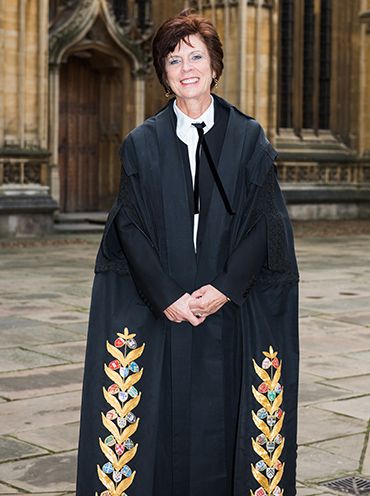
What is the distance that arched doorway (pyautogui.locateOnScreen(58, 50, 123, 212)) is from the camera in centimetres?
1944

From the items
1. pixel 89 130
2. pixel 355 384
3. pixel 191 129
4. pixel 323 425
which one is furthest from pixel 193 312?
pixel 89 130

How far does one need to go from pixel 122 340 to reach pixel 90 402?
226 mm

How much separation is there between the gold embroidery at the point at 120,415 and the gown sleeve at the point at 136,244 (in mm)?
163

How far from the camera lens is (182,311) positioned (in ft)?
11.1

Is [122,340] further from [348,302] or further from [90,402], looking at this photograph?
[348,302]

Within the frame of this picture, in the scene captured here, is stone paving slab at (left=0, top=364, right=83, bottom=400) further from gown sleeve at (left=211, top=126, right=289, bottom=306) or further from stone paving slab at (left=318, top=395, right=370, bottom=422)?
gown sleeve at (left=211, top=126, right=289, bottom=306)

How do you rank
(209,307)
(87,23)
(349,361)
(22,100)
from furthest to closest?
(87,23), (22,100), (349,361), (209,307)

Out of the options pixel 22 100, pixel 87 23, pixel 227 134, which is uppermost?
pixel 87 23

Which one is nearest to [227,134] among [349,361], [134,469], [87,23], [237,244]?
[237,244]

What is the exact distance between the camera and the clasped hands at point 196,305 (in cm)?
338

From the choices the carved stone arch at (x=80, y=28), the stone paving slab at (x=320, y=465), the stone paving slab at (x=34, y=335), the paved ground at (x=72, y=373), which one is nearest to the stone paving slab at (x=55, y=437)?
the paved ground at (x=72, y=373)

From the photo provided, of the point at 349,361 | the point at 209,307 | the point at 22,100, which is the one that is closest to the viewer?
the point at 209,307

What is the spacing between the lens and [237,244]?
3.54m

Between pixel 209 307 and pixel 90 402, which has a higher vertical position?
pixel 209 307
